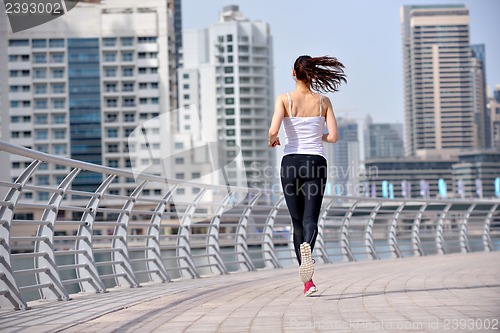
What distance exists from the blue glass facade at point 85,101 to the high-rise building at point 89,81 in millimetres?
116

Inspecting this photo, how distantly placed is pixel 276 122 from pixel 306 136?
0.95 ft

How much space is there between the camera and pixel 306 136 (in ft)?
25.9

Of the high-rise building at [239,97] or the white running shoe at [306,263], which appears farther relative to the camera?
the high-rise building at [239,97]

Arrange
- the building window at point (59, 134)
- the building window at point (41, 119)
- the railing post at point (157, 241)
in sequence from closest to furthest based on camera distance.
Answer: the railing post at point (157, 241) → the building window at point (41, 119) → the building window at point (59, 134)

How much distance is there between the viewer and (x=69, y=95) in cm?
12081

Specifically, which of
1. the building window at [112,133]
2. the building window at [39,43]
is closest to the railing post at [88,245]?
the building window at [112,133]

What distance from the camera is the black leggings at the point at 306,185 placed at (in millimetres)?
7801

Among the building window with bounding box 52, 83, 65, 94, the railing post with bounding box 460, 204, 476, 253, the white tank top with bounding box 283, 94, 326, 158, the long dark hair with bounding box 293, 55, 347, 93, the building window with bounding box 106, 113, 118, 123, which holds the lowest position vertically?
the railing post with bounding box 460, 204, 476, 253

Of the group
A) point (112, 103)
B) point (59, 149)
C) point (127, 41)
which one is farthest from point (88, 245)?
point (112, 103)

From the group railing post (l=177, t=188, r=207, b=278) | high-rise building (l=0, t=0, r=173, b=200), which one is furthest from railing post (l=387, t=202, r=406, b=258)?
high-rise building (l=0, t=0, r=173, b=200)

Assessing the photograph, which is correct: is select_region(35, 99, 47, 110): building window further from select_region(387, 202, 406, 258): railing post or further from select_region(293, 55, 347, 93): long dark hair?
select_region(293, 55, 347, 93): long dark hair

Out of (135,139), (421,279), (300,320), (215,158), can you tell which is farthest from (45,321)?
(215,158)

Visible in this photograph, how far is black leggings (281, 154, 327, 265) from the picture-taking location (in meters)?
7.80

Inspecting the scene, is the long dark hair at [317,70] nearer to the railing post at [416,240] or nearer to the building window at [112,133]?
the railing post at [416,240]
